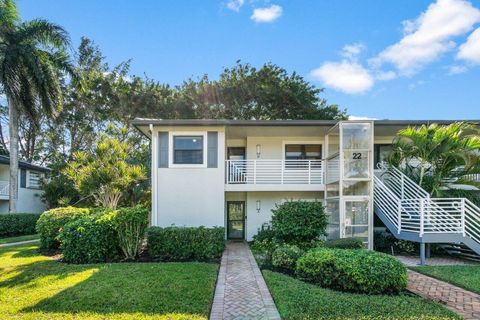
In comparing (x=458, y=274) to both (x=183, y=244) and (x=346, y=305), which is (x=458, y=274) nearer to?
(x=346, y=305)

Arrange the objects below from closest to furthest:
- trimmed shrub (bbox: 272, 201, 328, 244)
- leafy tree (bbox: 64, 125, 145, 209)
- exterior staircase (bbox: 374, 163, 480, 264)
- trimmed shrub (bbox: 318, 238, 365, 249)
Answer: exterior staircase (bbox: 374, 163, 480, 264)
trimmed shrub (bbox: 318, 238, 365, 249)
trimmed shrub (bbox: 272, 201, 328, 244)
leafy tree (bbox: 64, 125, 145, 209)

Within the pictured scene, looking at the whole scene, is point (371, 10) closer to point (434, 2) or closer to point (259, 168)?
point (434, 2)

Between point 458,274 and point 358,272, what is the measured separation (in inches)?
148

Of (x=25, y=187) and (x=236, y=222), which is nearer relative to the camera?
(x=236, y=222)

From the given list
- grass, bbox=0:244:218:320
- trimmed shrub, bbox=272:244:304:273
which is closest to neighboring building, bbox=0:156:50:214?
grass, bbox=0:244:218:320

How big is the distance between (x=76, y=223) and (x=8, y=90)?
12.6 meters

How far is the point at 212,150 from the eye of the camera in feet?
45.9

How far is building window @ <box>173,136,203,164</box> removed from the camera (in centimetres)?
1405

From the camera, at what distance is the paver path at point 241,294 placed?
5.71 meters

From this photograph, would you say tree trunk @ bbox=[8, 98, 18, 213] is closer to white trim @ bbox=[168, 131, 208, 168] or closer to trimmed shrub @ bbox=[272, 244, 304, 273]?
white trim @ bbox=[168, 131, 208, 168]

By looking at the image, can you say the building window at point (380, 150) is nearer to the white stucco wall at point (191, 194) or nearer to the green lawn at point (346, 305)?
the white stucco wall at point (191, 194)

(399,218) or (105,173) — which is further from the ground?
(105,173)

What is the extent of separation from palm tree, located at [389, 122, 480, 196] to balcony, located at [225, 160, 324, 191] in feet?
12.0

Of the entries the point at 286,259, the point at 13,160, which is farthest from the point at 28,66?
the point at 286,259
